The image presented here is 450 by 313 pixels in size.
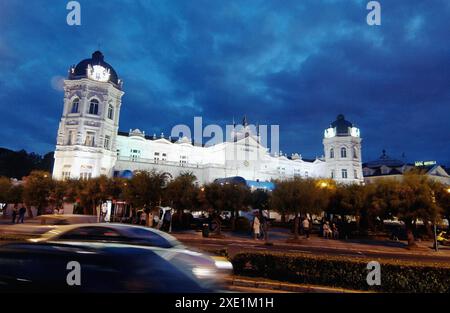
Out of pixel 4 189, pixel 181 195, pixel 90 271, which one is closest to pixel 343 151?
pixel 181 195

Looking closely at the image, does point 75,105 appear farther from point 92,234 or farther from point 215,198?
point 92,234

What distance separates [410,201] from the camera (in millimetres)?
24734

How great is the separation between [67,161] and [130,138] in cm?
1472

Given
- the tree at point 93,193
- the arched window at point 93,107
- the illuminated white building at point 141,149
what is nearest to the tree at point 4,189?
the illuminated white building at point 141,149

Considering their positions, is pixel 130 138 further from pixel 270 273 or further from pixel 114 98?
pixel 270 273

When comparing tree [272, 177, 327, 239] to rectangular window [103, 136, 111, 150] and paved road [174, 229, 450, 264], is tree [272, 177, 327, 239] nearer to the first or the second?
paved road [174, 229, 450, 264]

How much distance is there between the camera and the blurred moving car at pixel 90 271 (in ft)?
17.6

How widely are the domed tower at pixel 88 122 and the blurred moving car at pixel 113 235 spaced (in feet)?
154

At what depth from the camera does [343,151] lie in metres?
79.9

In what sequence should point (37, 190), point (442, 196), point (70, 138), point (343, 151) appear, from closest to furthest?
point (442, 196), point (37, 190), point (70, 138), point (343, 151)

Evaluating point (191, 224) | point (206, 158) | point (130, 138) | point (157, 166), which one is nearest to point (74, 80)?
point (130, 138)

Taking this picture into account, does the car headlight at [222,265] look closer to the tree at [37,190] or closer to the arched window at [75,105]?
the tree at [37,190]

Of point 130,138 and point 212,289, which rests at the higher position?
point 130,138

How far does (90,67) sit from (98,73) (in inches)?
68.0
